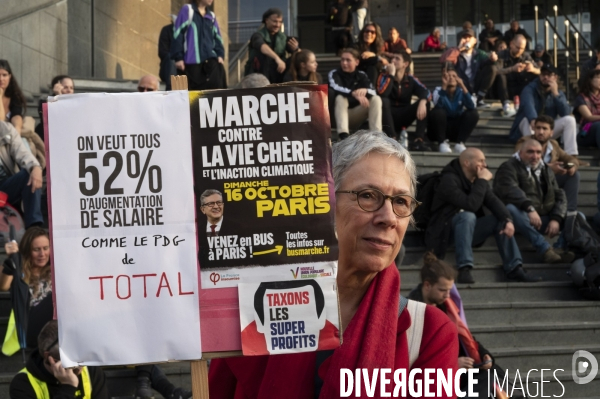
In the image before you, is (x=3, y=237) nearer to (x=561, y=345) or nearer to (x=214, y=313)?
(x=561, y=345)

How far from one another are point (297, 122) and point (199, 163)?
0.99ft

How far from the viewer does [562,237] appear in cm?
1026

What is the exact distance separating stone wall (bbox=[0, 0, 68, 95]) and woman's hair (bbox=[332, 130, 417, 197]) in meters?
10.9

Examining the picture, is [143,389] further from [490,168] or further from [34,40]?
[34,40]

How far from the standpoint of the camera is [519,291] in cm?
966

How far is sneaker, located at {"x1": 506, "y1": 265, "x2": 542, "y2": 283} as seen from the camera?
383 inches

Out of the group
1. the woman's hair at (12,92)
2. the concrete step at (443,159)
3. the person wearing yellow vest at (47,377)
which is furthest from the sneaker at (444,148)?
the person wearing yellow vest at (47,377)

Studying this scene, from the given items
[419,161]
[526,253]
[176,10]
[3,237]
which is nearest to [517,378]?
[526,253]

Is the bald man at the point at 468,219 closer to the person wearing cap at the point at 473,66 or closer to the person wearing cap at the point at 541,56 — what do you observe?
the person wearing cap at the point at 473,66

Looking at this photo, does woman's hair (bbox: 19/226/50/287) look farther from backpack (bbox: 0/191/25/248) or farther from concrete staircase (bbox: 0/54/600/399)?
backpack (bbox: 0/191/25/248)

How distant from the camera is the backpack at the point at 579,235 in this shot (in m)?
9.91

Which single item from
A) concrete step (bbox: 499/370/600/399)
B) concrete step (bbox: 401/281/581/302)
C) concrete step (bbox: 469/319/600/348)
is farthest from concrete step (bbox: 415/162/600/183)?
concrete step (bbox: 499/370/600/399)

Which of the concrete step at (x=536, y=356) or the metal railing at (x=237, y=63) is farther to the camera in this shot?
the metal railing at (x=237, y=63)

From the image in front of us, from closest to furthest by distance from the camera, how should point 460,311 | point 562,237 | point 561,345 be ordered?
point 460,311 < point 561,345 < point 562,237
